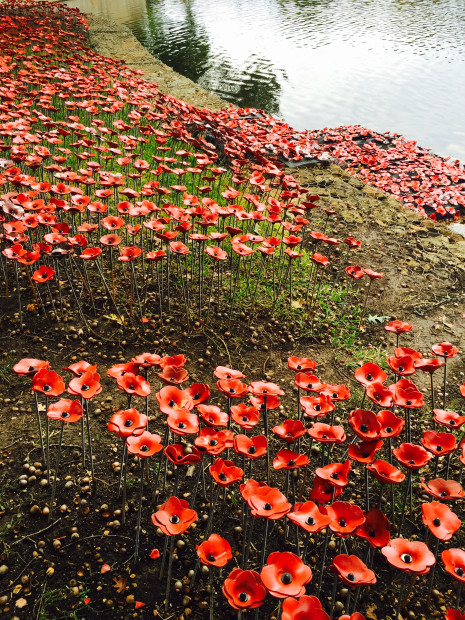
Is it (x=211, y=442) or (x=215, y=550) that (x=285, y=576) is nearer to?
(x=215, y=550)

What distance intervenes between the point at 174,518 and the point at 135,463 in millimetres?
1068

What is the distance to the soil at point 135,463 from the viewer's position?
84.5 inches

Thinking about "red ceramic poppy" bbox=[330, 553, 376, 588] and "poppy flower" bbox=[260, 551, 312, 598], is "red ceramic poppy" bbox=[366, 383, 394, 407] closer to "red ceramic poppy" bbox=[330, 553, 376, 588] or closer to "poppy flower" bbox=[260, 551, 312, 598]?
"red ceramic poppy" bbox=[330, 553, 376, 588]

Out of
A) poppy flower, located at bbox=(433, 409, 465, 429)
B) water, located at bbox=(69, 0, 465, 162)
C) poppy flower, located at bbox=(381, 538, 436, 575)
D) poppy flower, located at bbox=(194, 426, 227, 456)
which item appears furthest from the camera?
water, located at bbox=(69, 0, 465, 162)

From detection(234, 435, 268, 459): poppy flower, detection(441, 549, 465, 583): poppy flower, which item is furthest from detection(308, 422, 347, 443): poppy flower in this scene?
detection(441, 549, 465, 583): poppy flower

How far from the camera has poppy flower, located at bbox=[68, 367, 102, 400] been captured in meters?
2.10

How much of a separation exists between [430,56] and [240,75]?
8.69 meters

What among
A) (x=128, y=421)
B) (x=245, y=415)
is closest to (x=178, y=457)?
(x=128, y=421)

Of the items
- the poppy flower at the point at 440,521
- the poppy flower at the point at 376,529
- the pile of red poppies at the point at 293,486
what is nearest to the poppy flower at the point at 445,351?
the pile of red poppies at the point at 293,486

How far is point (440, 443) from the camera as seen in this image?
84.2 inches

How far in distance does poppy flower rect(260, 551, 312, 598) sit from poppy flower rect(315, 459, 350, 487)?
40 cm

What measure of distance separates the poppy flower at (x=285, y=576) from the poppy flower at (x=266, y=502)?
140mm

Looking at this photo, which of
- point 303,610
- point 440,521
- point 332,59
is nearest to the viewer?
point 303,610

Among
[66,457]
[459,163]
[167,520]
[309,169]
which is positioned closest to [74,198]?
[66,457]
